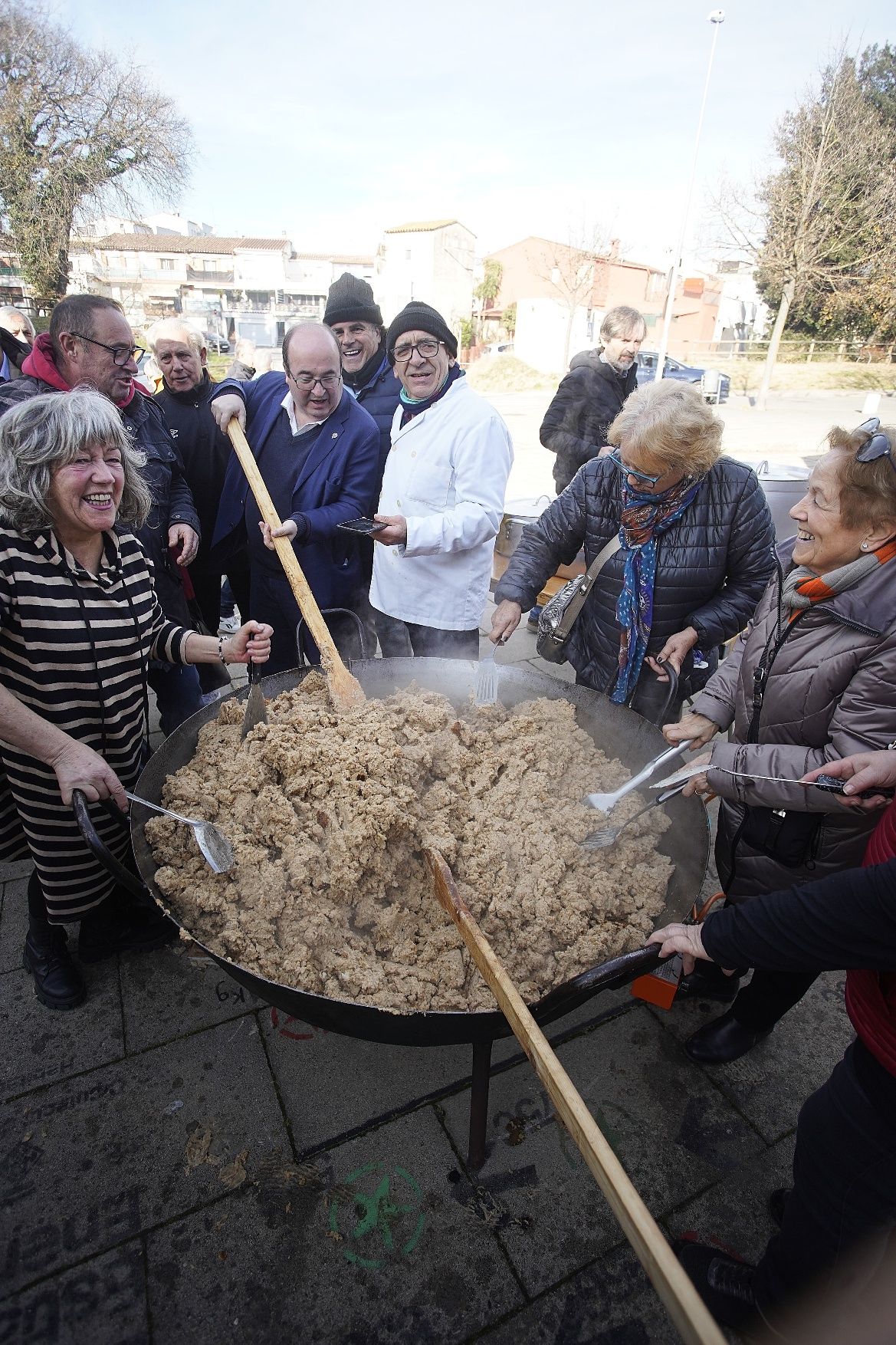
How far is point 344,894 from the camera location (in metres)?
1.76

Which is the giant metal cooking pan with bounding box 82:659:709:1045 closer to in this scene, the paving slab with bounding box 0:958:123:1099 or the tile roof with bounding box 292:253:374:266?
the paving slab with bounding box 0:958:123:1099

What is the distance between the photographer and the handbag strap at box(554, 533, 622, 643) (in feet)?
8.44

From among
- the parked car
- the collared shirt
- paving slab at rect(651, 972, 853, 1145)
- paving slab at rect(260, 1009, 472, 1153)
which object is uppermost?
the parked car

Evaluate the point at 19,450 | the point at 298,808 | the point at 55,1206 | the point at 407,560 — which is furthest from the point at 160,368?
the point at 55,1206

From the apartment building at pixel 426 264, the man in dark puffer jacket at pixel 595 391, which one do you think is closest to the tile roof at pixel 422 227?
the apartment building at pixel 426 264

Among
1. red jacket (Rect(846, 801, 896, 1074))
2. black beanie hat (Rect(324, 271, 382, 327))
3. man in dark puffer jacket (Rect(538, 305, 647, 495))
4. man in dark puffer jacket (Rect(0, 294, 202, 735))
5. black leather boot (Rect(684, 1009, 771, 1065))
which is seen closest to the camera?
red jacket (Rect(846, 801, 896, 1074))

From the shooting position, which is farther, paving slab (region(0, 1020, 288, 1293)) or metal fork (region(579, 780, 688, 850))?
metal fork (region(579, 780, 688, 850))

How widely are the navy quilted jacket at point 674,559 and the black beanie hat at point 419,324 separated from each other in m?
0.86

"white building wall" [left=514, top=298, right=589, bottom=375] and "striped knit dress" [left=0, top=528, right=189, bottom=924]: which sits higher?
"white building wall" [left=514, top=298, right=589, bottom=375]

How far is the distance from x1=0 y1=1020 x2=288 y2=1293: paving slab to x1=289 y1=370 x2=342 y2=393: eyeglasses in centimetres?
265

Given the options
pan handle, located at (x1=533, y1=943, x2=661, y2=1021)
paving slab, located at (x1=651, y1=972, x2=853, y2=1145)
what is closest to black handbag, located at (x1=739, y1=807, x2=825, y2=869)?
pan handle, located at (x1=533, y1=943, x2=661, y2=1021)

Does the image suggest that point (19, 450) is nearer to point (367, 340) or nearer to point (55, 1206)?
point (55, 1206)

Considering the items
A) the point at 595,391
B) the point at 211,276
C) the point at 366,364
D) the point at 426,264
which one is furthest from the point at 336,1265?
the point at 211,276

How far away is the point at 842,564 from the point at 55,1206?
8.99 feet
